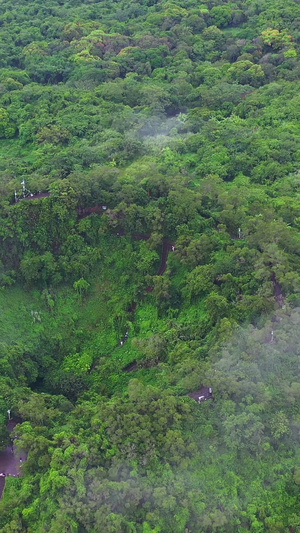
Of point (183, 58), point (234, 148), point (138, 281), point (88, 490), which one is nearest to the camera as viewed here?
point (88, 490)

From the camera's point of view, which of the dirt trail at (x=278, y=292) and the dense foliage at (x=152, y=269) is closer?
the dense foliage at (x=152, y=269)

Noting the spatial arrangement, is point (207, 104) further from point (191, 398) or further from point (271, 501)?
point (271, 501)

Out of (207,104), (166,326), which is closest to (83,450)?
(166,326)

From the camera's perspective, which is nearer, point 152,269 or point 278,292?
point 278,292

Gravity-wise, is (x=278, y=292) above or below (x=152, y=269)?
above

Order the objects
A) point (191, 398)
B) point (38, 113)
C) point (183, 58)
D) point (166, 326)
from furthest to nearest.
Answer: point (183, 58)
point (38, 113)
point (166, 326)
point (191, 398)

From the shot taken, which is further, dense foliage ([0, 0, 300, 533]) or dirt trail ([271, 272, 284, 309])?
dirt trail ([271, 272, 284, 309])

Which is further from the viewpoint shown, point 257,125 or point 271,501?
point 257,125

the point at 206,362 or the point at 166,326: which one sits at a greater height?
the point at 206,362
